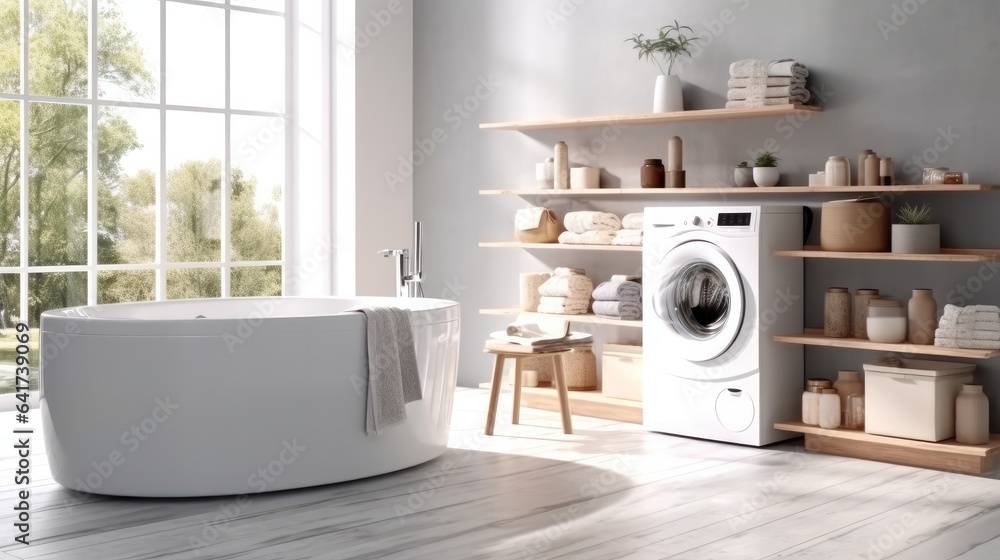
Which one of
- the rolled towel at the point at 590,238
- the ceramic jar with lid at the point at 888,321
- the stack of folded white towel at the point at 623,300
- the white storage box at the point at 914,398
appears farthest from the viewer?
the rolled towel at the point at 590,238

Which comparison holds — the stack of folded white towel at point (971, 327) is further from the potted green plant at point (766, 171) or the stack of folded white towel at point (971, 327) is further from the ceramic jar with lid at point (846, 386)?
the potted green plant at point (766, 171)

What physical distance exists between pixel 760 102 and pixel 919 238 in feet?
3.01

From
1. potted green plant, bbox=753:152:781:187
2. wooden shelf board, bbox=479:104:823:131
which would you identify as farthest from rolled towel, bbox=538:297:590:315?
potted green plant, bbox=753:152:781:187

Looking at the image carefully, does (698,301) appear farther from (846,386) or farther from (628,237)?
(846,386)

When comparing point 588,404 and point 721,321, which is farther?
point 588,404

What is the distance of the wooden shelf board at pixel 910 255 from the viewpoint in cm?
399

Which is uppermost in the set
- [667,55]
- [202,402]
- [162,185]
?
[667,55]

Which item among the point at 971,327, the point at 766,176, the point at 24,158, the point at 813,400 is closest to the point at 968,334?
the point at 971,327

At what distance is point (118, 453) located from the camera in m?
3.54

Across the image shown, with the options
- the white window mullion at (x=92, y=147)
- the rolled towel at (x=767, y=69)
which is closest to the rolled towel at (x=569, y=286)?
the rolled towel at (x=767, y=69)

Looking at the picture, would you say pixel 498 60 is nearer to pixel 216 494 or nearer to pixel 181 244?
pixel 216 494

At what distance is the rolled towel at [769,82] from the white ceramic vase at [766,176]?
0.36 meters

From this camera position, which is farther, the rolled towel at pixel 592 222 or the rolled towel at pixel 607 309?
the rolled towel at pixel 592 222

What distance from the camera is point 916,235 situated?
4.15 meters
